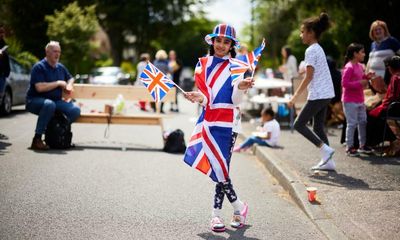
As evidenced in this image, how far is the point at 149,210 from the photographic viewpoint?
6121 millimetres

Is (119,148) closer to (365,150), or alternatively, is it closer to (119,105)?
(119,105)

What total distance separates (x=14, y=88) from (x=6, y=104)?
97cm

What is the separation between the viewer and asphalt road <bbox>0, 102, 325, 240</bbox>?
5.36m

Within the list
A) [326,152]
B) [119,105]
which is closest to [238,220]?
[326,152]

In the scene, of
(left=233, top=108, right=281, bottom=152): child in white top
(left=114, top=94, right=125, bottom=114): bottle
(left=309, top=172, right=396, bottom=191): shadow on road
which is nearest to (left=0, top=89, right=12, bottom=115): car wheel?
(left=114, top=94, right=125, bottom=114): bottle

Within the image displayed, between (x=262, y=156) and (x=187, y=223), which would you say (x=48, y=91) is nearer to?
(x=262, y=156)

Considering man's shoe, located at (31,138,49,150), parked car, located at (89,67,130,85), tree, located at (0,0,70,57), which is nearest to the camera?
man's shoe, located at (31,138,49,150)

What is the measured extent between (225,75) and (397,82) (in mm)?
4493

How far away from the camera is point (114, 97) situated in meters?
11.5

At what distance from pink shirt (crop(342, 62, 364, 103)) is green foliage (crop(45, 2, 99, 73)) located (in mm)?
20208

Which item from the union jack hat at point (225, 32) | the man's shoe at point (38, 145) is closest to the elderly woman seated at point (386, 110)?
the union jack hat at point (225, 32)

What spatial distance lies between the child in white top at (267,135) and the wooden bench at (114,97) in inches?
66.7

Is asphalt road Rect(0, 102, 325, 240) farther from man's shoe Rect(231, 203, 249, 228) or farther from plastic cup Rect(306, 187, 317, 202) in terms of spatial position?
plastic cup Rect(306, 187, 317, 202)

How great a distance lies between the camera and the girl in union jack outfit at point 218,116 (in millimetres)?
5578
